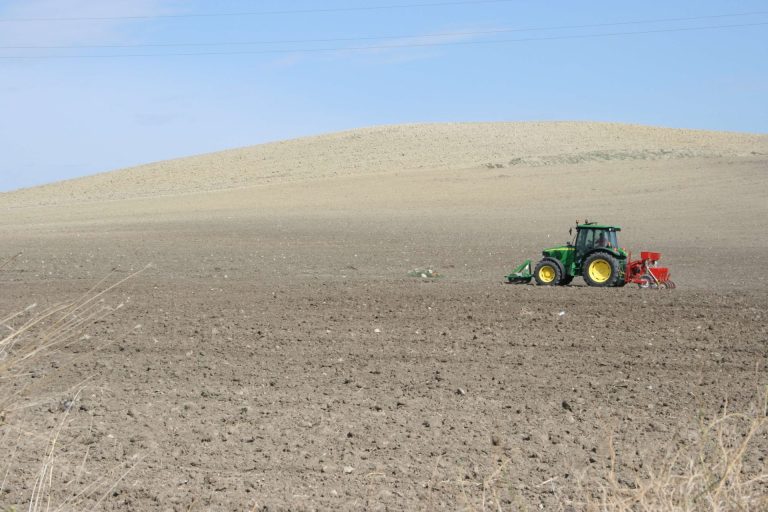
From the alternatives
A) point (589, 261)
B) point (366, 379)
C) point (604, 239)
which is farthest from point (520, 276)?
point (366, 379)

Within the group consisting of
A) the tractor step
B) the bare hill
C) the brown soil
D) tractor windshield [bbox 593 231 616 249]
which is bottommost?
the brown soil

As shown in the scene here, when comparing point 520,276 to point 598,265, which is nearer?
point 598,265

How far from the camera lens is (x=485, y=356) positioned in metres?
8.91

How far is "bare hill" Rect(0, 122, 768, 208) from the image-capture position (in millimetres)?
47875

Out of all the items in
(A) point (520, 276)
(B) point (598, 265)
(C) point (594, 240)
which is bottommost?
(A) point (520, 276)

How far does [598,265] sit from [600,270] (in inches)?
3.4

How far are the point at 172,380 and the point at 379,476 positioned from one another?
10.2 feet

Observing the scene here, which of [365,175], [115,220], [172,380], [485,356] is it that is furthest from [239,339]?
[365,175]

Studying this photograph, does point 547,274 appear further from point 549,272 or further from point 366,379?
point 366,379

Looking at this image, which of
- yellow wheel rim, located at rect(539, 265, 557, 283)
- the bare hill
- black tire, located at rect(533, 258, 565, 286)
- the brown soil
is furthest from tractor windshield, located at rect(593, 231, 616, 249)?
the bare hill

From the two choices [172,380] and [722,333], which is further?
[722,333]

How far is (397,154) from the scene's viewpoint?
54312mm

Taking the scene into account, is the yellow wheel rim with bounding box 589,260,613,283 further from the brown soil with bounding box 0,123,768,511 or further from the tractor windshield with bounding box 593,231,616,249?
the brown soil with bounding box 0,123,768,511

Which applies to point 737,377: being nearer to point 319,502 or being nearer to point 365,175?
point 319,502
